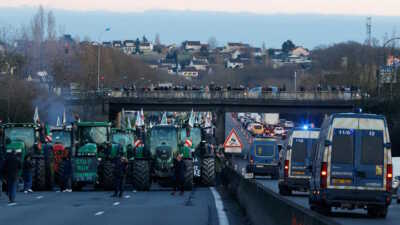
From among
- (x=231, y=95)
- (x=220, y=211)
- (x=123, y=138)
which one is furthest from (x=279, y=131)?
(x=220, y=211)

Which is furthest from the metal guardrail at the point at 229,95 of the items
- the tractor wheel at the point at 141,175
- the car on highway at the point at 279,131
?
the tractor wheel at the point at 141,175

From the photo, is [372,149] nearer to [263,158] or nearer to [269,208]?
[269,208]

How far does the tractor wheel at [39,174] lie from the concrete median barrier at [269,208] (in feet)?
25.6

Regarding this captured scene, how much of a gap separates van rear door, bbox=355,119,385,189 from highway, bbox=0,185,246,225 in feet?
11.2

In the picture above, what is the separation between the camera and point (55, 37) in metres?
124

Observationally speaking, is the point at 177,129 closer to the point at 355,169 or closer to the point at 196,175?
the point at 196,175

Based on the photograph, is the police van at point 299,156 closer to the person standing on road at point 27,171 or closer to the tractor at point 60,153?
the tractor at point 60,153

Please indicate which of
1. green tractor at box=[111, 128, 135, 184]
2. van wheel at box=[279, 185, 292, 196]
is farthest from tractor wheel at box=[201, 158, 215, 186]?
van wheel at box=[279, 185, 292, 196]

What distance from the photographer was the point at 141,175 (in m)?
43.4

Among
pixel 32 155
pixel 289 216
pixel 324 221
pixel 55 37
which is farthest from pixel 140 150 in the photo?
pixel 55 37

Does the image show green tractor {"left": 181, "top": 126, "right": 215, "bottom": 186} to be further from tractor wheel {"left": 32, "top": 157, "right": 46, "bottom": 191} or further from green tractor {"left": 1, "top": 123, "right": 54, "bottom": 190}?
tractor wheel {"left": 32, "top": 157, "right": 46, "bottom": 191}

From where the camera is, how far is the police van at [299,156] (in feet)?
136

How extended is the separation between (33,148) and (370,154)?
1907cm

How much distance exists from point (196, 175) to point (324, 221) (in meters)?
32.2
